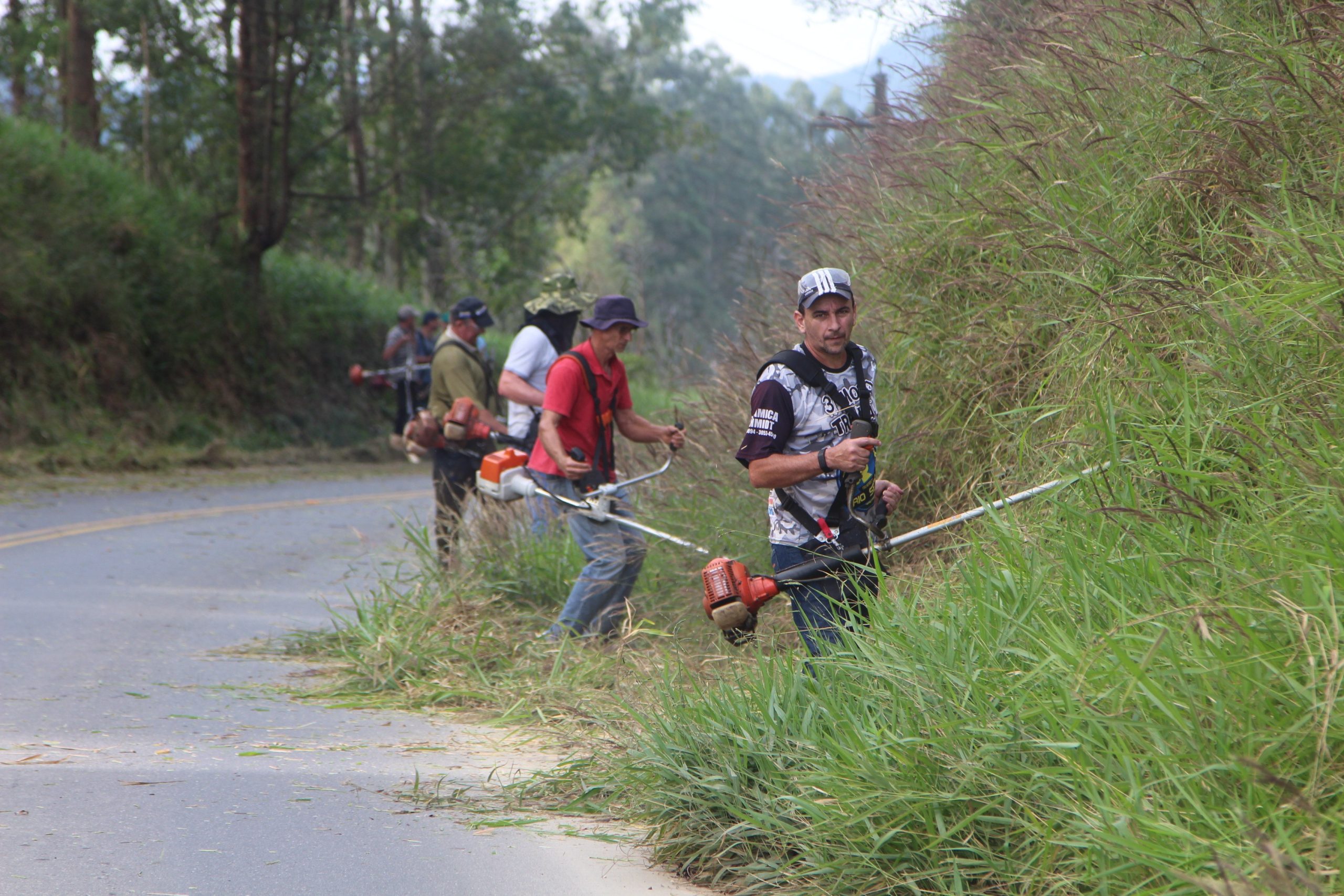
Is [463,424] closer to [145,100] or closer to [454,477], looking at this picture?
[454,477]

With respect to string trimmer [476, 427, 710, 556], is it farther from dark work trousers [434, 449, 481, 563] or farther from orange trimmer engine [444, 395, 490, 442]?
dark work trousers [434, 449, 481, 563]

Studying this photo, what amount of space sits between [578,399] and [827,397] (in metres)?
2.71

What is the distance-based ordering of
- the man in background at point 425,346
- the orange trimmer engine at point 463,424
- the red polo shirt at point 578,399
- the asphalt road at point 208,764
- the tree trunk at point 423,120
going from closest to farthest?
the asphalt road at point 208,764, the red polo shirt at point 578,399, the orange trimmer engine at point 463,424, the man in background at point 425,346, the tree trunk at point 423,120

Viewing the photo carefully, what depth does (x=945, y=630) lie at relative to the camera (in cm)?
411

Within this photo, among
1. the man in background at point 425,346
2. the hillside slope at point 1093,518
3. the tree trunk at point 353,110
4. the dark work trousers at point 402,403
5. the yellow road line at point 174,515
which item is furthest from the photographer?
the tree trunk at point 353,110

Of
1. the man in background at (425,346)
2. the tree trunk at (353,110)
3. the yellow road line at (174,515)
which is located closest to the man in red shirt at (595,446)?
the yellow road line at (174,515)

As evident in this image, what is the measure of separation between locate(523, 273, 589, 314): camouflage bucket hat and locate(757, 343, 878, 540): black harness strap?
415 cm

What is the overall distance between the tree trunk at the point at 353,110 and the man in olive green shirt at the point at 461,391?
15603 millimetres

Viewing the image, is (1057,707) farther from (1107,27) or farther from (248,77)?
(248,77)

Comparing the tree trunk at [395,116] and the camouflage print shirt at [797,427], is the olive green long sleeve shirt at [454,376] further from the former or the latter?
the tree trunk at [395,116]

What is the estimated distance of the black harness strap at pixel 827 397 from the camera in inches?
213

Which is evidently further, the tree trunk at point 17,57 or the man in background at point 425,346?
the tree trunk at point 17,57

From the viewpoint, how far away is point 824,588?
5461mm

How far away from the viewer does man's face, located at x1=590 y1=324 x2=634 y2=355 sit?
7.82m
